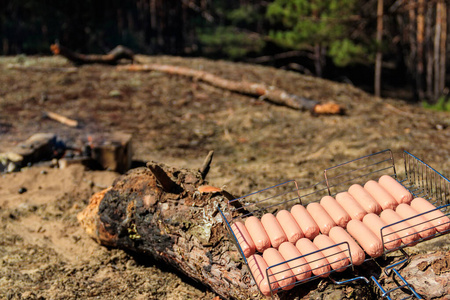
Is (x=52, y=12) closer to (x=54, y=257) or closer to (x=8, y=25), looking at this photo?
(x=8, y=25)

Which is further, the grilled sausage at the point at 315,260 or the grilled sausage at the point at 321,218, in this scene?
the grilled sausage at the point at 321,218

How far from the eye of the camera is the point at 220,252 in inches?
165

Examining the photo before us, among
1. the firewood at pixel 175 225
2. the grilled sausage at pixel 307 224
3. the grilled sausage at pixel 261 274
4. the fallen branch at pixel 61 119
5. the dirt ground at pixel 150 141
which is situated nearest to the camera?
the grilled sausage at pixel 261 274

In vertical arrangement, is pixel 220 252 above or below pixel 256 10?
below

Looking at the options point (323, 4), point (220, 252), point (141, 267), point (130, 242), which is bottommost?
point (141, 267)

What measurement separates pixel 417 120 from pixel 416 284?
314 inches

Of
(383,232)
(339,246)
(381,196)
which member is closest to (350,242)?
(339,246)

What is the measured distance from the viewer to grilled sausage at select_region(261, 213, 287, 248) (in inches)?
147

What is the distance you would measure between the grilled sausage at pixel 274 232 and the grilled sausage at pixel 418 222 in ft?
3.73

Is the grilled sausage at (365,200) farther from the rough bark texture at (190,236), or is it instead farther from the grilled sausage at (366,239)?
the rough bark texture at (190,236)

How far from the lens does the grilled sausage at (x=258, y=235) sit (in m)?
3.71

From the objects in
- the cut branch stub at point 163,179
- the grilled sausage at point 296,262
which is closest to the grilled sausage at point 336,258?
the grilled sausage at point 296,262

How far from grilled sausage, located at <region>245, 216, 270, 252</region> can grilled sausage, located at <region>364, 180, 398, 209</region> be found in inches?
48.0

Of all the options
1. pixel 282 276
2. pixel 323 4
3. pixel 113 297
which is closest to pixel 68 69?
pixel 323 4
